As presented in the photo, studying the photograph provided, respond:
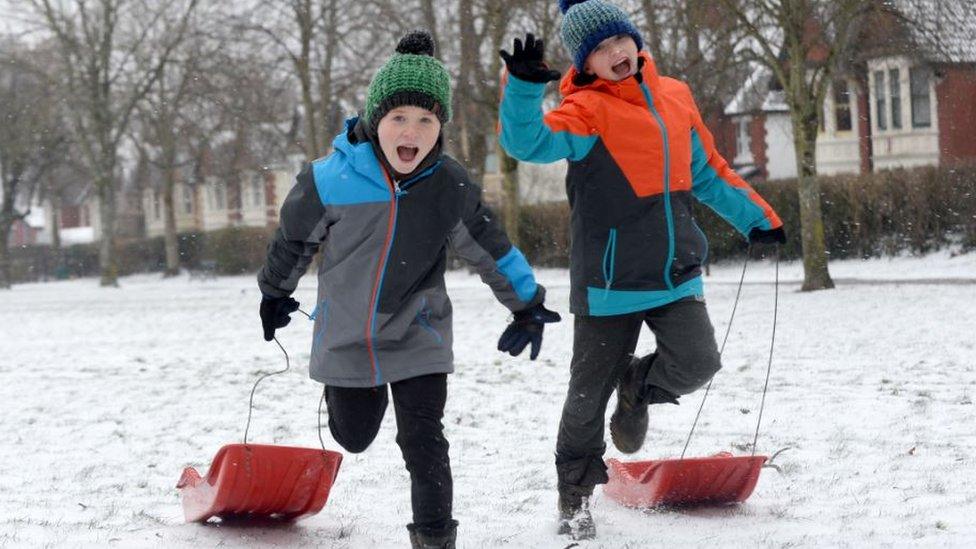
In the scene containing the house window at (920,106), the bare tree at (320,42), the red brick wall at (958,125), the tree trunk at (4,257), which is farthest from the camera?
the tree trunk at (4,257)

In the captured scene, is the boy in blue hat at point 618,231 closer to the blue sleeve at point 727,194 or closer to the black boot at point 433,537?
the blue sleeve at point 727,194

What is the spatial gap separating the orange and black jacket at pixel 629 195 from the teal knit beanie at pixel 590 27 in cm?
10

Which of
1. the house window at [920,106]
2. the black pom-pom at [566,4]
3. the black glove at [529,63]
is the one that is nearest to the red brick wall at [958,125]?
the house window at [920,106]

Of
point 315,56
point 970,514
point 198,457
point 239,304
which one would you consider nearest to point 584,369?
point 970,514

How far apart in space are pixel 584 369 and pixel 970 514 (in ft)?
4.56

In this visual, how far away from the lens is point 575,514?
4500mm

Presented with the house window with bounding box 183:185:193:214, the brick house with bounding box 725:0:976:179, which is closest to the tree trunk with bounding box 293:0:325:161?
the brick house with bounding box 725:0:976:179

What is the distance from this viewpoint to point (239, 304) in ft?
81.8

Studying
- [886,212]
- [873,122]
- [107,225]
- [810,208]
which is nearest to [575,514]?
[810,208]

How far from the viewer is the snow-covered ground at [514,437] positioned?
14.9 feet

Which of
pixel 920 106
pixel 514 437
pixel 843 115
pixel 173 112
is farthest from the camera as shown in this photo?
pixel 173 112

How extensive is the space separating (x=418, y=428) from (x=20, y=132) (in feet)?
144

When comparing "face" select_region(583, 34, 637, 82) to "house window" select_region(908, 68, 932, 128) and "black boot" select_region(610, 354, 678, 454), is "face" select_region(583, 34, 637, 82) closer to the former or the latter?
"black boot" select_region(610, 354, 678, 454)

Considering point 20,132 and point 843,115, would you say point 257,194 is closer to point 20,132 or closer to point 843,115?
point 20,132
